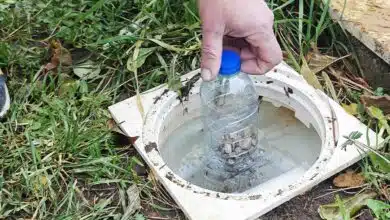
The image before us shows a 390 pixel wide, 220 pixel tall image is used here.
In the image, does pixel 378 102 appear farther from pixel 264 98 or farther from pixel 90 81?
pixel 90 81

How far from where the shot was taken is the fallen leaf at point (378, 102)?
2031 millimetres

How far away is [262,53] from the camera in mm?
1732

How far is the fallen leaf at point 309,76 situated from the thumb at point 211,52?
542 millimetres

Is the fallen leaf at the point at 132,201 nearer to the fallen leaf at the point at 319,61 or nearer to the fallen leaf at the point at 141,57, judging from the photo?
the fallen leaf at the point at 141,57

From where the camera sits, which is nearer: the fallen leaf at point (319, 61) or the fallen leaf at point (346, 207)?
the fallen leaf at point (346, 207)

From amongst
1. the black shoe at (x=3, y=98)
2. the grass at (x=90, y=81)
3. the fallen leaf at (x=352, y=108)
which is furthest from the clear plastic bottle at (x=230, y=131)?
the black shoe at (x=3, y=98)

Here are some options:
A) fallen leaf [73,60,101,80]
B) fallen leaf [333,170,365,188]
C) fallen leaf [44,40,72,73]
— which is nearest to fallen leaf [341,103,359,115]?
fallen leaf [333,170,365,188]

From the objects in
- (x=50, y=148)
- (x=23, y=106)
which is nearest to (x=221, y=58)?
(x=50, y=148)

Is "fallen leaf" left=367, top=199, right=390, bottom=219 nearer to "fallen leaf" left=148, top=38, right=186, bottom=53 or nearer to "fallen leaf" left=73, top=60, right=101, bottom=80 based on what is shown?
"fallen leaf" left=148, top=38, right=186, bottom=53

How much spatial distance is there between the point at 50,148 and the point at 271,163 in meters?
0.73

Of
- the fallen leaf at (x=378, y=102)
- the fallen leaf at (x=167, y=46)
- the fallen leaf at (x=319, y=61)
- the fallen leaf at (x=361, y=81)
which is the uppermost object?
the fallen leaf at (x=167, y=46)

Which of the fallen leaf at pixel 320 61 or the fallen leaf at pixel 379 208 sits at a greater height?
the fallen leaf at pixel 320 61

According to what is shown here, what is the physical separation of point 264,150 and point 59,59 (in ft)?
2.46

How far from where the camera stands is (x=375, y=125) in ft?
6.58
